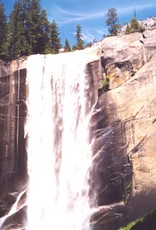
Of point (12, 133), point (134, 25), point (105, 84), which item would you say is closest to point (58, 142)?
point (12, 133)

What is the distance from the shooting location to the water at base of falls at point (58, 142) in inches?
1140

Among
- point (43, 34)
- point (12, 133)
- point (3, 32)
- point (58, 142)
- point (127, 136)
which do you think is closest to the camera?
point (127, 136)

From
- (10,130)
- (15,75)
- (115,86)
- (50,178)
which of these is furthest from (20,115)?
(115,86)

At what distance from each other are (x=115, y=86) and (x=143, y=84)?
2.58m

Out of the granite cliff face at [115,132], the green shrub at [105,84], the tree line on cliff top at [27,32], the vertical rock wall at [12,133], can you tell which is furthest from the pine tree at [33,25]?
the green shrub at [105,84]

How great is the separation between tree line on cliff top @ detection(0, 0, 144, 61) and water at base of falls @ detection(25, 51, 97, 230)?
6.55 meters

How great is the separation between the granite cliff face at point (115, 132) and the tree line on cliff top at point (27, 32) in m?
6.67

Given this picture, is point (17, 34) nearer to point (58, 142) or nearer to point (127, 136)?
point (58, 142)

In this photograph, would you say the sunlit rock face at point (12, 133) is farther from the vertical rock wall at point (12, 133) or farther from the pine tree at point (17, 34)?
the pine tree at point (17, 34)

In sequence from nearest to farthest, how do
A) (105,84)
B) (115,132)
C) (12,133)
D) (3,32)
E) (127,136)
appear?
1. (127,136)
2. (115,132)
3. (105,84)
4. (12,133)
5. (3,32)

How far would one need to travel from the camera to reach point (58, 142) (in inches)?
1245

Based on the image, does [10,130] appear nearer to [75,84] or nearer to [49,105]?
[49,105]

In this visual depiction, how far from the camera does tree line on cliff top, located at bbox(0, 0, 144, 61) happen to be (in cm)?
4141

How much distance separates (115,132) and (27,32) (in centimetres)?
2011
